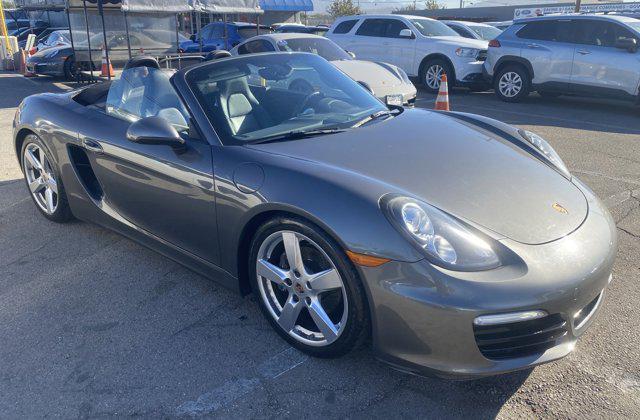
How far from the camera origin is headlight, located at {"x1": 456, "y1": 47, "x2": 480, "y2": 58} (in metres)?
11.2

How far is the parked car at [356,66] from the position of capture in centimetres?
761

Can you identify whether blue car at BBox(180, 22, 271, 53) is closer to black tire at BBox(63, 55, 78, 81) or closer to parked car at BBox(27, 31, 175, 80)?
parked car at BBox(27, 31, 175, 80)

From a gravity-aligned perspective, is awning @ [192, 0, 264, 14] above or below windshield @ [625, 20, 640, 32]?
above

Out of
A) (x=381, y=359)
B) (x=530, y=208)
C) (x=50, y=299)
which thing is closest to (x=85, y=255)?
(x=50, y=299)

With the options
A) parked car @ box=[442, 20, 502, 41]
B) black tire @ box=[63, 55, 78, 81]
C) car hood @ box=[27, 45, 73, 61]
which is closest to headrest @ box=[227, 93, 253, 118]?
parked car @ box=[442, 20, 502, 41]

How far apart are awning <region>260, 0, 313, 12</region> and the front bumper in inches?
1304

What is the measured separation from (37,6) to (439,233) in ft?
50.5

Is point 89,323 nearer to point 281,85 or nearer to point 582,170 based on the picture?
point 281,85

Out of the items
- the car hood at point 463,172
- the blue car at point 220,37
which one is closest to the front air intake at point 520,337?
the car hood at point 463,172

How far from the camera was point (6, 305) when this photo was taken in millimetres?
3238

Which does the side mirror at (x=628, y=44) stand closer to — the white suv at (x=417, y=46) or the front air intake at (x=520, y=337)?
the white suv at (x=417, y=46)

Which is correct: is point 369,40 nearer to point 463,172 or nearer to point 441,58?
point 441,58

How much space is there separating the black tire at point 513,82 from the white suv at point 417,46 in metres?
0.61

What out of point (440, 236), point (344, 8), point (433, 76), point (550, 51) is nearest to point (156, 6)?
point (433, 76)
